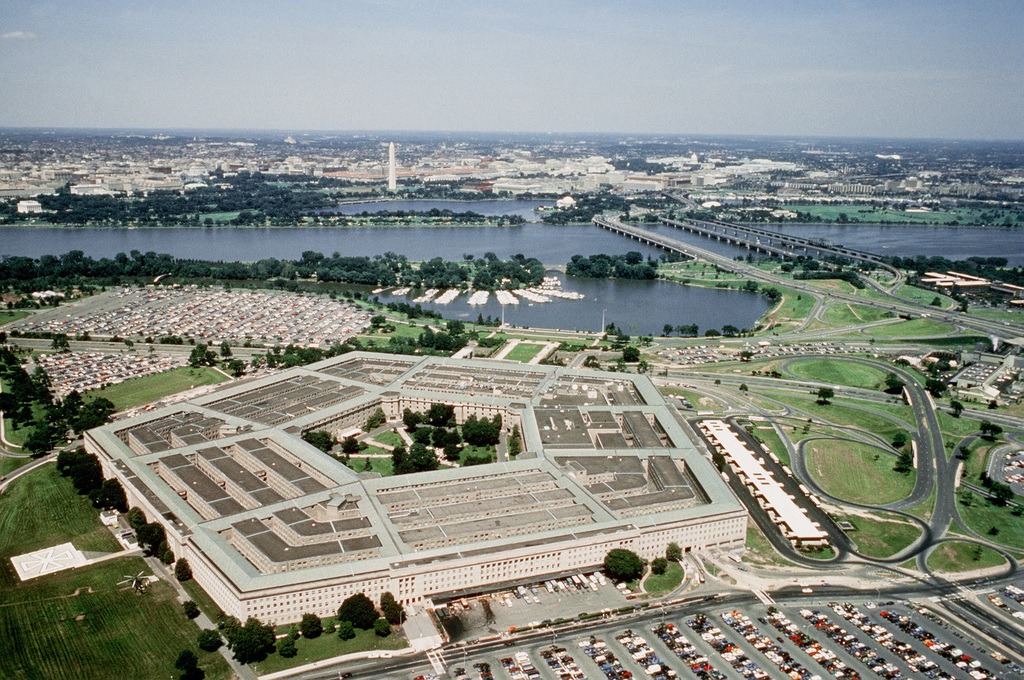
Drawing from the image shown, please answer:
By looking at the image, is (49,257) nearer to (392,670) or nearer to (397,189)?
A: (392,670)

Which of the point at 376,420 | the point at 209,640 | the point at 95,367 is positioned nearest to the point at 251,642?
the point at 209,640

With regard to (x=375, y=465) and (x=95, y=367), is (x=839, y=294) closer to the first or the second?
(x=375, y=465)

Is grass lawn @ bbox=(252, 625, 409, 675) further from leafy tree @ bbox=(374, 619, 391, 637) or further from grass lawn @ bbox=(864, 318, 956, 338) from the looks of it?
grass lawn @ bbox=(864, 318, 956, 338)

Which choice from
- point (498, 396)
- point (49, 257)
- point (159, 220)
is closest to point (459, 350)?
point (498, 396)

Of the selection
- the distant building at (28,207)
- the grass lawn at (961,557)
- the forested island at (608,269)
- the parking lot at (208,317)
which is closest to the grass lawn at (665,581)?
the grass lawn at (961,557)

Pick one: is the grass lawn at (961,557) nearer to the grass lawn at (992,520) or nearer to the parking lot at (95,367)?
the grass lawn at (992,520)

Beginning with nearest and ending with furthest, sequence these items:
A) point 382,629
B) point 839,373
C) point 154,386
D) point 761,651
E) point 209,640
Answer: point 209,640 < point 761,651 < point 382,629 < point 154,386 < point 839,373
